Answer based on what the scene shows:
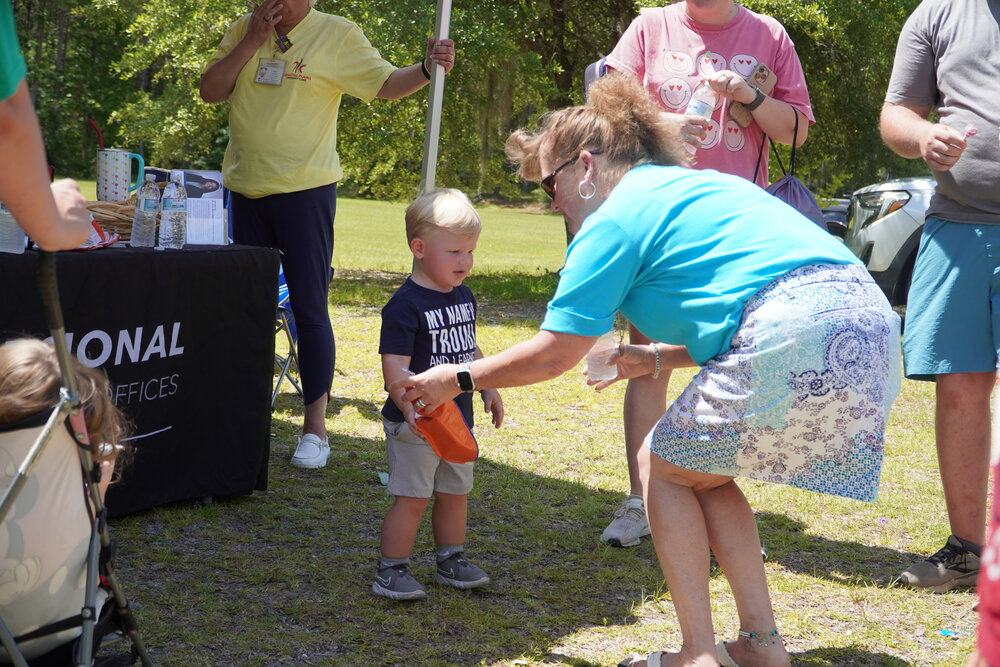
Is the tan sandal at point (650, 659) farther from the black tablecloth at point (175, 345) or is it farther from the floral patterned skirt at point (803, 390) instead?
the black tablecloth at point (175, 345)

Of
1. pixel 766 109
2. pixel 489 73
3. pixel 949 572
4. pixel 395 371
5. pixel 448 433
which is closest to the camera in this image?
pixel 448 433

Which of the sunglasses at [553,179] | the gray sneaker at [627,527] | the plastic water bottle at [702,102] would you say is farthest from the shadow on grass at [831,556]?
the sunglasses at [553,179]

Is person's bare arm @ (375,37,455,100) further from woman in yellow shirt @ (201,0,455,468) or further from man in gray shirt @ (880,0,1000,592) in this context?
man in gray shirt @ (880,0,1000,592)

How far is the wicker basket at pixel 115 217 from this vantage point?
3.76m

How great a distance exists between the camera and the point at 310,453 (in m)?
4.55

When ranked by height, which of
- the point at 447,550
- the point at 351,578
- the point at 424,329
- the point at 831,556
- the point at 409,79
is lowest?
the point at 831,556

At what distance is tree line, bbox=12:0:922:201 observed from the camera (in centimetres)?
1017

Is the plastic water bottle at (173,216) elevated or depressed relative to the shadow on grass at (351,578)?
elevated

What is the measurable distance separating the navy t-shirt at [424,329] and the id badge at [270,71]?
65.3 inches

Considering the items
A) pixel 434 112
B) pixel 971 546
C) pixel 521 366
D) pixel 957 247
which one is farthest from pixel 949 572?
pixel 434 112

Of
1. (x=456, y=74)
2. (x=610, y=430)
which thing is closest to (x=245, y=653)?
(x=610, y=430)

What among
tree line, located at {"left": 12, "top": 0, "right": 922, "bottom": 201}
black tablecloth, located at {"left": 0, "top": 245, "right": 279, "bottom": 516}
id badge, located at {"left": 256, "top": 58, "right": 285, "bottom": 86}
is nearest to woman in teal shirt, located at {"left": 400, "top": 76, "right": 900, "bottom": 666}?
black tablecloth, located at {"left": 0, "top": 245, "right": 279, "bottom": 516}

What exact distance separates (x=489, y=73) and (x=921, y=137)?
28.2 feet

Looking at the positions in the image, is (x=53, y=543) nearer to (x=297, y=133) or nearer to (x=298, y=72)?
(x=297, y=133)
